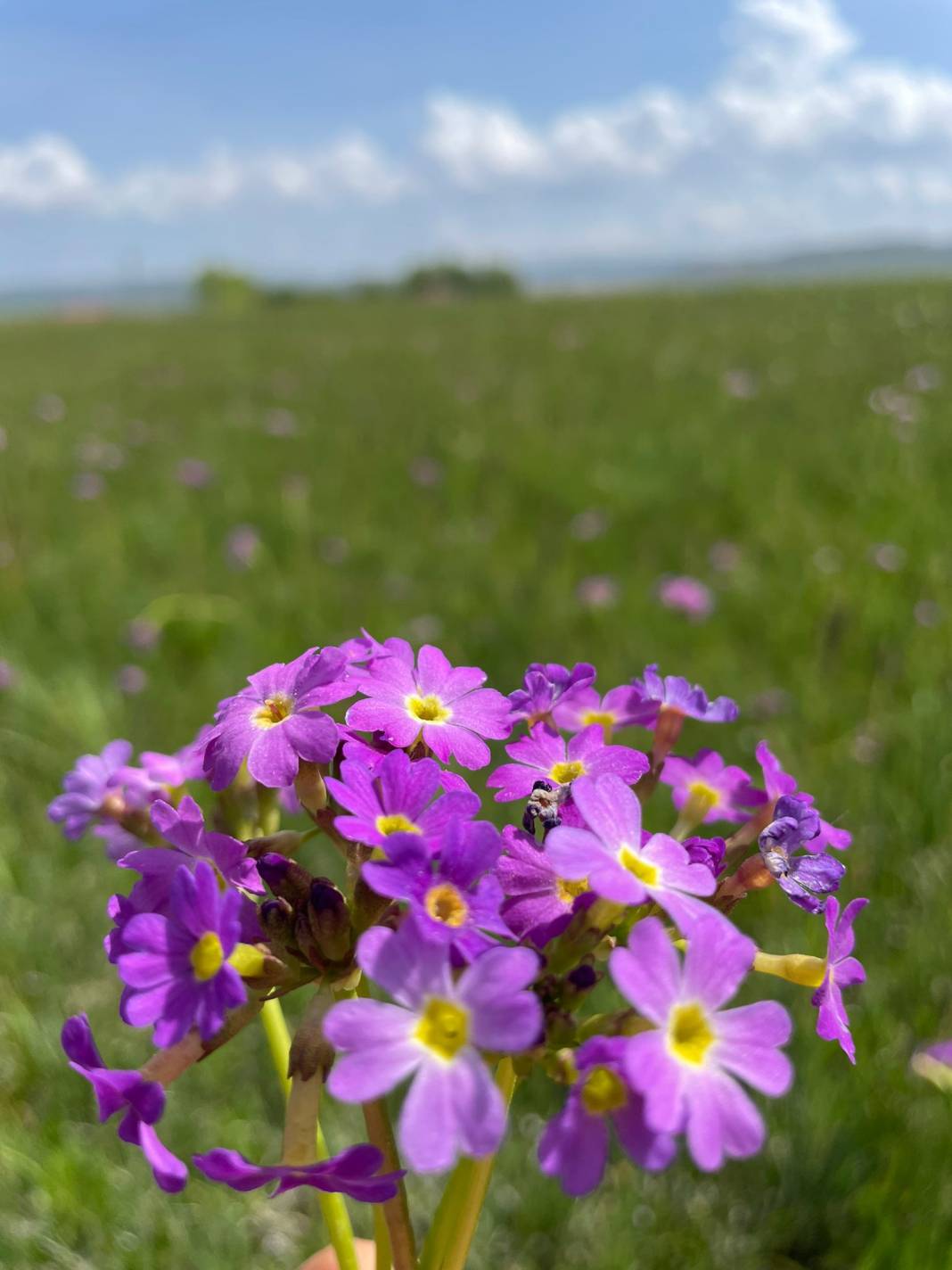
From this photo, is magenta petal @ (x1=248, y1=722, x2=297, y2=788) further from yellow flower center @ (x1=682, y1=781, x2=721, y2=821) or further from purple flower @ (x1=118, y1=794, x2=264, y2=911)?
yellow flower center @ (x1=682, y1=781, x2=721, y2=821)

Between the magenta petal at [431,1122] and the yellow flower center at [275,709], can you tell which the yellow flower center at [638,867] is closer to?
the magenta petal at [431,1122]

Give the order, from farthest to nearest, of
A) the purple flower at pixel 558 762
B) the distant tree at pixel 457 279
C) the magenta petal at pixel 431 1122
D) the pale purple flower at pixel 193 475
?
the distant tree at pixel 457 279 → the pale purple flower at pixel 193 475 → the purple flower at pixel 558 762 → the magenta petal at pixel 431 1122

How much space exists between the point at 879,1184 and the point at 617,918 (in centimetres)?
130

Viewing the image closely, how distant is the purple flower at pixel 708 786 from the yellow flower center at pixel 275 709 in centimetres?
49

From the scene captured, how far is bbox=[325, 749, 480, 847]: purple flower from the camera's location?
0.79m

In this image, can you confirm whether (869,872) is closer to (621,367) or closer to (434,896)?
(434,896)

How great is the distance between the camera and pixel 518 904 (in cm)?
81

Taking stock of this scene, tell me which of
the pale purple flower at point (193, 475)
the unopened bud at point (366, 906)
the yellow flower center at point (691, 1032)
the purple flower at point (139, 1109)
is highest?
the pale purple flower at point (193, 475)

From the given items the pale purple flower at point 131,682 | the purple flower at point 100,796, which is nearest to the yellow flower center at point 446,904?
the purple flower at point 100,796

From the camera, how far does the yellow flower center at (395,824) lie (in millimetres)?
823

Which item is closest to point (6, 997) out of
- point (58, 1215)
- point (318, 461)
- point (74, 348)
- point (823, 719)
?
point (58, 1215)

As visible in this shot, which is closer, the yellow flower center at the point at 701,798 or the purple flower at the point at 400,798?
the purple flower at the point at 400,798

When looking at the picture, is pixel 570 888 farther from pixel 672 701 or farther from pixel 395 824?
pixel 672 701

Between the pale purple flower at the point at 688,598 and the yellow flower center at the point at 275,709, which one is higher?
the yellow flower center at the point at 275,709
